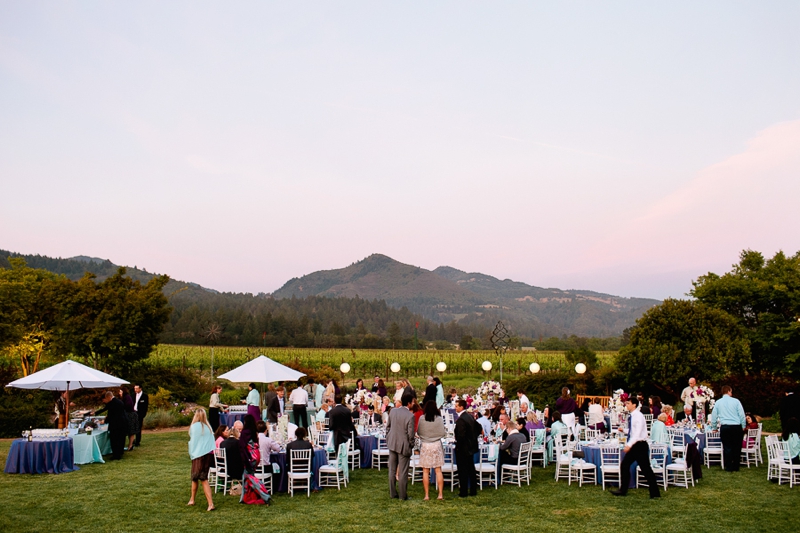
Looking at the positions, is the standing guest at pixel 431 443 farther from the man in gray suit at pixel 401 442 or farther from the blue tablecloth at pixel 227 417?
the blue tablecloth at pixel 227 417

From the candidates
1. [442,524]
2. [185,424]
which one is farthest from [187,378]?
[442,524]

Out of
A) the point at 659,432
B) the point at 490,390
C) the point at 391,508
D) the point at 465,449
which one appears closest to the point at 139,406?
the point at 391,508

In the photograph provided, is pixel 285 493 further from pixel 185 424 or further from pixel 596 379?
pixel 596 379

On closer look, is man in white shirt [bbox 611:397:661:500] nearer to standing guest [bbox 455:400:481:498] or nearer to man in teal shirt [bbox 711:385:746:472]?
standing guest [bbox 455:400:481:498]

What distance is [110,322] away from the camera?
23.3 m

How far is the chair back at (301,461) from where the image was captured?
1044cm

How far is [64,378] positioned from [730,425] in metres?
13.0

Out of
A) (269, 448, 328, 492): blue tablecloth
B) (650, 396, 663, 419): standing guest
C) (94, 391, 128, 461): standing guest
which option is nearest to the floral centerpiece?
(650, 396, 663, 419): standing guest

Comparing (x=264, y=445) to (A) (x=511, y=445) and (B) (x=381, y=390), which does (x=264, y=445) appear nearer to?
(A) (x=511, y=445)

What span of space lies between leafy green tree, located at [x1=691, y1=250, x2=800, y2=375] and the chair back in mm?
18948

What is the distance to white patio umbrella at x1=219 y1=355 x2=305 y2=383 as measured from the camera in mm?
14641

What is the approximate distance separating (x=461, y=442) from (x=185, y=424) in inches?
513

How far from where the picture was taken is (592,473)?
11.6 m

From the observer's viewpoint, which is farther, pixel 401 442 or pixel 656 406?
pixel 656 406
